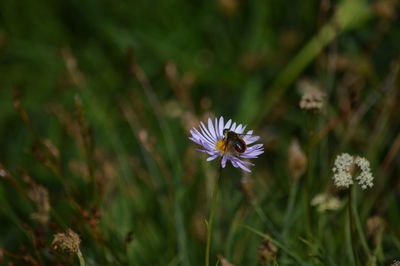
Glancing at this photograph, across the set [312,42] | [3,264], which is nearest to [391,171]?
[312,42]

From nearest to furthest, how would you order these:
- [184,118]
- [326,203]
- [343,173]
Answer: [343,173], [326,203], [184,118]

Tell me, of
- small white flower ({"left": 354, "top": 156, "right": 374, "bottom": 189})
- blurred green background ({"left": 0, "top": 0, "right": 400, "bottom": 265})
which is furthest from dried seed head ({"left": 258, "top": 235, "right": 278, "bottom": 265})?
small white flower ({"left": 354, "top": 156, "right": 374, "bottom": 189})

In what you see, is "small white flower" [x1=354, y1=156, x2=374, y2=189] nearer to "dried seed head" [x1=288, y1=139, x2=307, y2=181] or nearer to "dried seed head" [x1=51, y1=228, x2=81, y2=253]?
"dried seed head" [x1=288, y1=139, x2=307, y2=181]

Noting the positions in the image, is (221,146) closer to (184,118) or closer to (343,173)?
(343,173)

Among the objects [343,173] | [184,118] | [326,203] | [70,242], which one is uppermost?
[184,118]

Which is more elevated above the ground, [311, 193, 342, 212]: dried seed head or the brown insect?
[311, 193, 342, 212]: dried seed head

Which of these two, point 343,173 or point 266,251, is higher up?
point 343,173

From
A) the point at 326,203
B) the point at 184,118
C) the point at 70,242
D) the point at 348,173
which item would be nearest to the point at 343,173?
the point at 348,173
